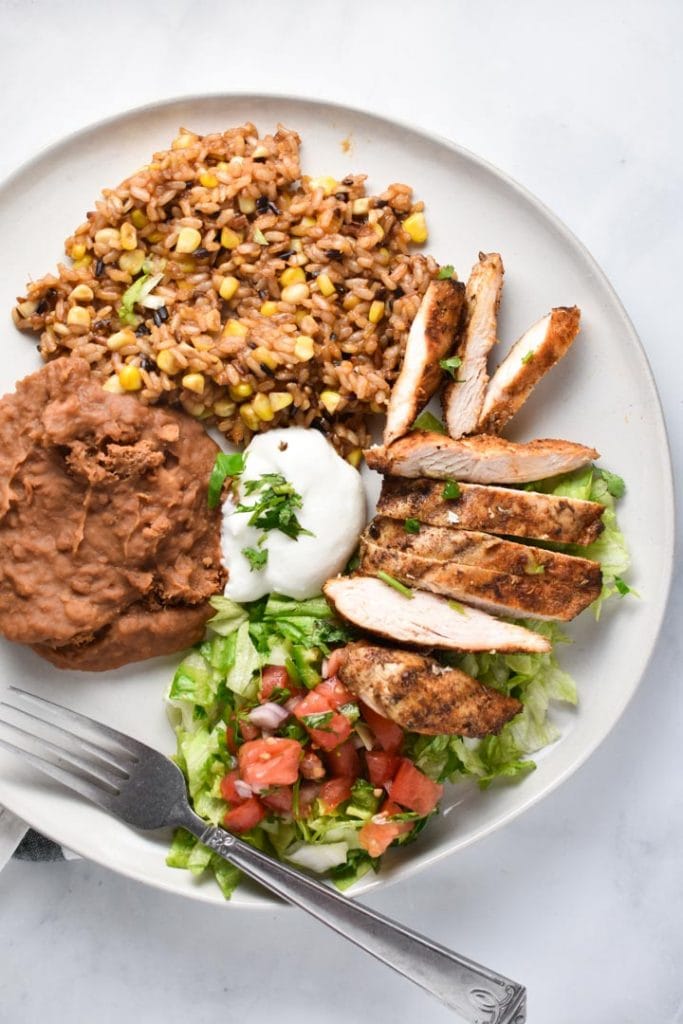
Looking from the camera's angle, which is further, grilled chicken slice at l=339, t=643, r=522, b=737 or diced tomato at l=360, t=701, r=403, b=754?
diced tomato at l=360, t=701, r=403, b=754

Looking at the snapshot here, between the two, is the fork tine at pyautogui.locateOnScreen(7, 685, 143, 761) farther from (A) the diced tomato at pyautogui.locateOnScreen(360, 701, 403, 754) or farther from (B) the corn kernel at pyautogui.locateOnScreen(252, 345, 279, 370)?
(B) the corn kernel at pyautogui.locateOnScreen(252, 345, 279, 370)

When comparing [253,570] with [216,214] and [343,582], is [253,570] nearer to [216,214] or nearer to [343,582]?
[343,582]

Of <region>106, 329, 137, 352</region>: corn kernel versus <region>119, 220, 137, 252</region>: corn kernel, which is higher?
<region>119, 220, 137, 252</region>: corn kernel

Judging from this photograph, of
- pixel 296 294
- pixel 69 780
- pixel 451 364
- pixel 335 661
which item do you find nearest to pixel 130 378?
pixel 296 294

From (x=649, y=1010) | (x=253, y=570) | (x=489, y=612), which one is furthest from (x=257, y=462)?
(x=649, y=1010)

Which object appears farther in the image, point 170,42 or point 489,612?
point 170,42

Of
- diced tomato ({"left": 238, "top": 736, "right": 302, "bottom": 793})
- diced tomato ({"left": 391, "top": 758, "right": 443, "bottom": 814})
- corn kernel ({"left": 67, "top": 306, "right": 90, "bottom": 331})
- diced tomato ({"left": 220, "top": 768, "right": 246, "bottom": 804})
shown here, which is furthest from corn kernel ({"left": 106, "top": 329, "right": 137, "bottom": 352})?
diced tomato ({"left": 391, "top": 758, "right": 443, "bottom": 814})
